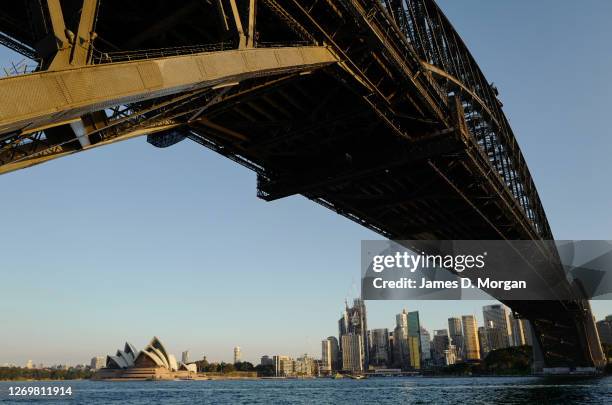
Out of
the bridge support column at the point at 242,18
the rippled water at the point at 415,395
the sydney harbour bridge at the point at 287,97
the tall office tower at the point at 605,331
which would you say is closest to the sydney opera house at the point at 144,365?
the rippled water at the point at 415,395

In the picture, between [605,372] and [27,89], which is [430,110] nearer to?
[27,89]

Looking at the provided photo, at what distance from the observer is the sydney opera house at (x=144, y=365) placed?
136 m

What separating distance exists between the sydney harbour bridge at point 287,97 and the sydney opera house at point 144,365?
111926 millimetres

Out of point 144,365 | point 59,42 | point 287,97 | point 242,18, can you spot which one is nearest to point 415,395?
point 287,97

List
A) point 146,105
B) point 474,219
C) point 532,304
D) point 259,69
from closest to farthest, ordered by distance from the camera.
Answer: point 259,69 < point 146,105 < point 474,219 < point 532,304

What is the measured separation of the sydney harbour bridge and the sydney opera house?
11193 cm

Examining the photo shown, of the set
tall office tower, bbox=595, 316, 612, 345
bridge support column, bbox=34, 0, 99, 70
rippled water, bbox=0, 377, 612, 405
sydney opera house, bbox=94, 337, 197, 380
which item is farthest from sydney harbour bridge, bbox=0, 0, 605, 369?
tall office tower, bbox=595, 316, 612, 345

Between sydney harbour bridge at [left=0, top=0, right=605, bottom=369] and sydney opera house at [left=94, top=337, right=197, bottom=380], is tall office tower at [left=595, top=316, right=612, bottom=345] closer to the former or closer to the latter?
sydney opera house at [left=94, top=337, right=197, bottom=380]

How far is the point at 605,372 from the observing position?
269 ft

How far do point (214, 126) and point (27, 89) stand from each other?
14.6 meters

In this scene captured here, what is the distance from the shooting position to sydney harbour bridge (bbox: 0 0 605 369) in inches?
311

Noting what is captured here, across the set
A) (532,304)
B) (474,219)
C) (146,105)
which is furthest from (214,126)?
(532,304)

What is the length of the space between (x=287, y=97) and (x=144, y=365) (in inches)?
5501

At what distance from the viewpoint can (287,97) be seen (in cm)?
2002
